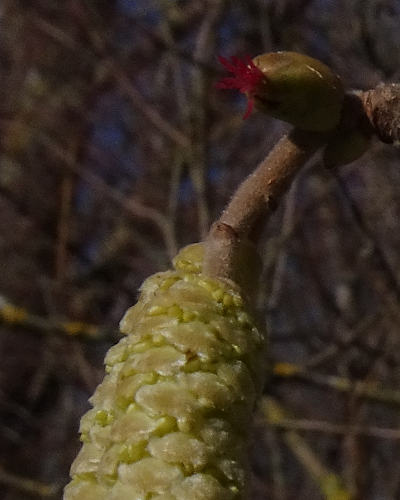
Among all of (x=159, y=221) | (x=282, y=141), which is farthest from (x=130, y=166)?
(x=282, y=141)

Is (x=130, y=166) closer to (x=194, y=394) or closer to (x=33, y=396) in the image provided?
(x=33, y=396)

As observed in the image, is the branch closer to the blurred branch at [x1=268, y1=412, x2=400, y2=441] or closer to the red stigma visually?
the red stigma

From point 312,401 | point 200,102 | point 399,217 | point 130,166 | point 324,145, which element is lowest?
point 324,145

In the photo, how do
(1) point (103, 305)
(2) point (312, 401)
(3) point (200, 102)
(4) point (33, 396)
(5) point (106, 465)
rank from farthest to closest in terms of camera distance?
(4) point (33, 396) < (2) point (312, 401) < (1) point (103, 305) < (3) point (200, 102) < (5) point (106, 465)

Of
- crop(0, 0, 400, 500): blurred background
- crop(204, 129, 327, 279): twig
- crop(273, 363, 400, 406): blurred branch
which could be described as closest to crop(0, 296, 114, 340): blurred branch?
crop(0, 0, 400, 500): blurred background

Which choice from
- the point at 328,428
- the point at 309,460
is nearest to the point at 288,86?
the point at 328,428

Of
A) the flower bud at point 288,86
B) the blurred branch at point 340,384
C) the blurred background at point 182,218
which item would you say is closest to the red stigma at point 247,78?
the flower bud at point 288,86

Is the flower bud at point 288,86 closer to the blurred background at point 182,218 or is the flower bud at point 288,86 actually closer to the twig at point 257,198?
the twig at point 257,198
